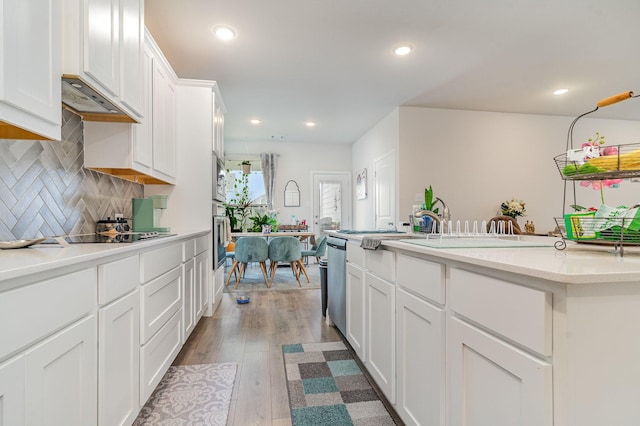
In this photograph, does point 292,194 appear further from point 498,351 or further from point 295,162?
point 498,351

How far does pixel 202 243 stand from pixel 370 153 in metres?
3.83

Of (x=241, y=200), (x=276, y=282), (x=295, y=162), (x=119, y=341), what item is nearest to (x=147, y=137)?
(x=119, y=341)

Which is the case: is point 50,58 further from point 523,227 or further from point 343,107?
point 523,227

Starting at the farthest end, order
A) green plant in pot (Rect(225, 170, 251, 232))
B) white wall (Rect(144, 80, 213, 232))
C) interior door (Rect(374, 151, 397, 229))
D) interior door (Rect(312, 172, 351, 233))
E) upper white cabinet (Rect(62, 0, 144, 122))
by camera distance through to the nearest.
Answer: interior door (Rect(312, 172, 351, 233)), green plant in pot (Rect(225, 170, 251, 232)), interior door (Rect(374, 151, 397, 229)), white wall (Rect(144, 80, 213, 232)), upper white cabinet (Rect(62, 0, 144, 122))

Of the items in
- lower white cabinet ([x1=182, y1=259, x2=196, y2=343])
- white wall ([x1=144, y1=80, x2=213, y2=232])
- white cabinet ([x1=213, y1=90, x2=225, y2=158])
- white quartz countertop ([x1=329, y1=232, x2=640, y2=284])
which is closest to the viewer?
white quartz countertop ([x1=329, y1=232, x2=640, y2=284])

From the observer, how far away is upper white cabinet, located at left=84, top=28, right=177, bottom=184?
2.02 m

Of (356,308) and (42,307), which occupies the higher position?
(42,307)

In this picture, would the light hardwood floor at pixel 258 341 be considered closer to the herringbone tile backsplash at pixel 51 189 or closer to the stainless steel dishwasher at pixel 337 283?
the stainless steel dishwasher at pixel 337 283

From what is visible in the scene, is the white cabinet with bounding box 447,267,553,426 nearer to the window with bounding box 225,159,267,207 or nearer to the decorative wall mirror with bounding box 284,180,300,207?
the decorative wall mirror with bounding box 284,180,300,207

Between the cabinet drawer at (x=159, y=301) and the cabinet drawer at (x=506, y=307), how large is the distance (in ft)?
4.60

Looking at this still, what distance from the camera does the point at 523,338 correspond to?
78cm

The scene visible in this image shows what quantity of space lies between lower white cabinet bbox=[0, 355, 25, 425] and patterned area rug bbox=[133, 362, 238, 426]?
0.94 metres

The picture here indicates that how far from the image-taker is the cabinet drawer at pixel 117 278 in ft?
3.81

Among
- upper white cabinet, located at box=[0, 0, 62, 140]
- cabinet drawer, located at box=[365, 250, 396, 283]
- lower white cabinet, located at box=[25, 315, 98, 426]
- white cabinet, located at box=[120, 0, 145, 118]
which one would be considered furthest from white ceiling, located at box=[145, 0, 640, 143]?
lower white cabinet, located at box=[25, 315, 98, 426]
